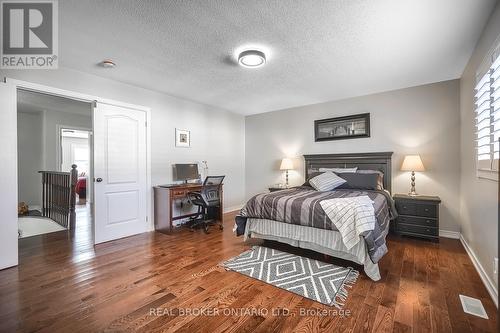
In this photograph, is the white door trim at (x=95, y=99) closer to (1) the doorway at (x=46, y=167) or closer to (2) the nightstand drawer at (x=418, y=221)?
(1) the doorway at (x=46, y=167)

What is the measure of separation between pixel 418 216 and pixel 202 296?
10.6 ft

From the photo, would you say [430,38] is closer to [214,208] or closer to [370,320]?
[370,320]

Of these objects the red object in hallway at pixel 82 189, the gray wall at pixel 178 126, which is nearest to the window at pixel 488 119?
the gray wall at pixel 178 126

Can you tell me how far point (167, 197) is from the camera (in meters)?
3.75

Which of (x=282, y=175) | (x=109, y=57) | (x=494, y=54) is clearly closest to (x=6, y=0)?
(x=109, y=57)

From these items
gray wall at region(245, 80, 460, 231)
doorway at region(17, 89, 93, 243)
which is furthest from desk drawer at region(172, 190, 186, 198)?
gray wall at region(245, 80, 460, 231)

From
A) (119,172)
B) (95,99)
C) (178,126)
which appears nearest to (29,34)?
(95,99)

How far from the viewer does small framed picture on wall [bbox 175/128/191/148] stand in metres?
4.37

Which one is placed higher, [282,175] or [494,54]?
[494,54]

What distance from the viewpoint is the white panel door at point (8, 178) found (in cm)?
248

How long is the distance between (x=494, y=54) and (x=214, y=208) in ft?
13.9

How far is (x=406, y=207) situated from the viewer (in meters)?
3.41

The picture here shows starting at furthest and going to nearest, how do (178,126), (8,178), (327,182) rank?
(178,126) < (327,182) < (8,178)

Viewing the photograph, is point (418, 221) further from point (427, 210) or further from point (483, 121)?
point (483, 121)
